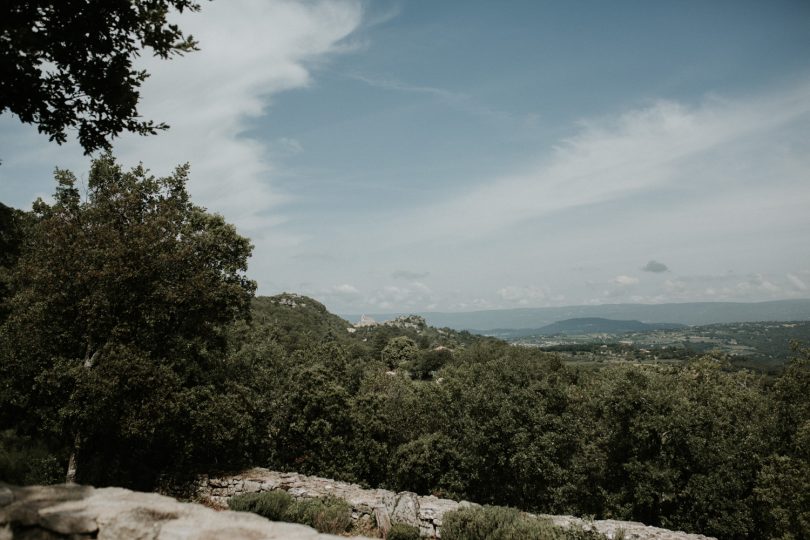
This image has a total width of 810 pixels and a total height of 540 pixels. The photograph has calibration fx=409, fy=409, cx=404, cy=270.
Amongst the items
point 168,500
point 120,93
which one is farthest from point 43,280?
point 168,500

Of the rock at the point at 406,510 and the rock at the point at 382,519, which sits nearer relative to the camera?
the rock at the point at 382,519

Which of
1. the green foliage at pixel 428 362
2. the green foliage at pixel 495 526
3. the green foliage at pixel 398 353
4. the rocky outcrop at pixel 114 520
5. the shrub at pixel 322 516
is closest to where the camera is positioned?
the rocky outcrop at pixel 114 520

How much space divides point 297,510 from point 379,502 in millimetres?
3738

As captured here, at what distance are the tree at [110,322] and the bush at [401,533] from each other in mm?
9142

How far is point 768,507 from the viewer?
21109 millimetres

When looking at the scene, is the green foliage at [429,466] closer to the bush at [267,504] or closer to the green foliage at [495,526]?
the green foliage at [495,526]

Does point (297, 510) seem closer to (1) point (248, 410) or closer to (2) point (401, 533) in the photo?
(2) point (401, 533)

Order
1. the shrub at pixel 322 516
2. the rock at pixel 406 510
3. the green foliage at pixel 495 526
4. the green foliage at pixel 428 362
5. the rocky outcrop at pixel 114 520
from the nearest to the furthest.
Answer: the rocky outcrop at pixel 114 520, the green foliage at pixel 495 526, the shrub at pixel 322 516, the rock at pixel 406 510, the green foliage at pixel 428 362

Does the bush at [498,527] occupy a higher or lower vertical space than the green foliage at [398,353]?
higher

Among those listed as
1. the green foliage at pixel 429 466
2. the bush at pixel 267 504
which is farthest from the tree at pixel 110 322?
the green foliage at pixel 429 466

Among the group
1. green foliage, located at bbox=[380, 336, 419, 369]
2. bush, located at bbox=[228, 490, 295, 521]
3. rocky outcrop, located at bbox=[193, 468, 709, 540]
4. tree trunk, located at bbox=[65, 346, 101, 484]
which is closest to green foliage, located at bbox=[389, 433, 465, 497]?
rocky outcrop, located at bbox=[193, 468, 709, 540]

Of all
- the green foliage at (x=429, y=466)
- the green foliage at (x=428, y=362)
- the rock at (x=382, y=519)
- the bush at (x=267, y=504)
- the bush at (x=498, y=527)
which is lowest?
the green foliage at (x=428, y=362)

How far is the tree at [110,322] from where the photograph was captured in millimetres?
15812

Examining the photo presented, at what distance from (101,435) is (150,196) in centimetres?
1111
